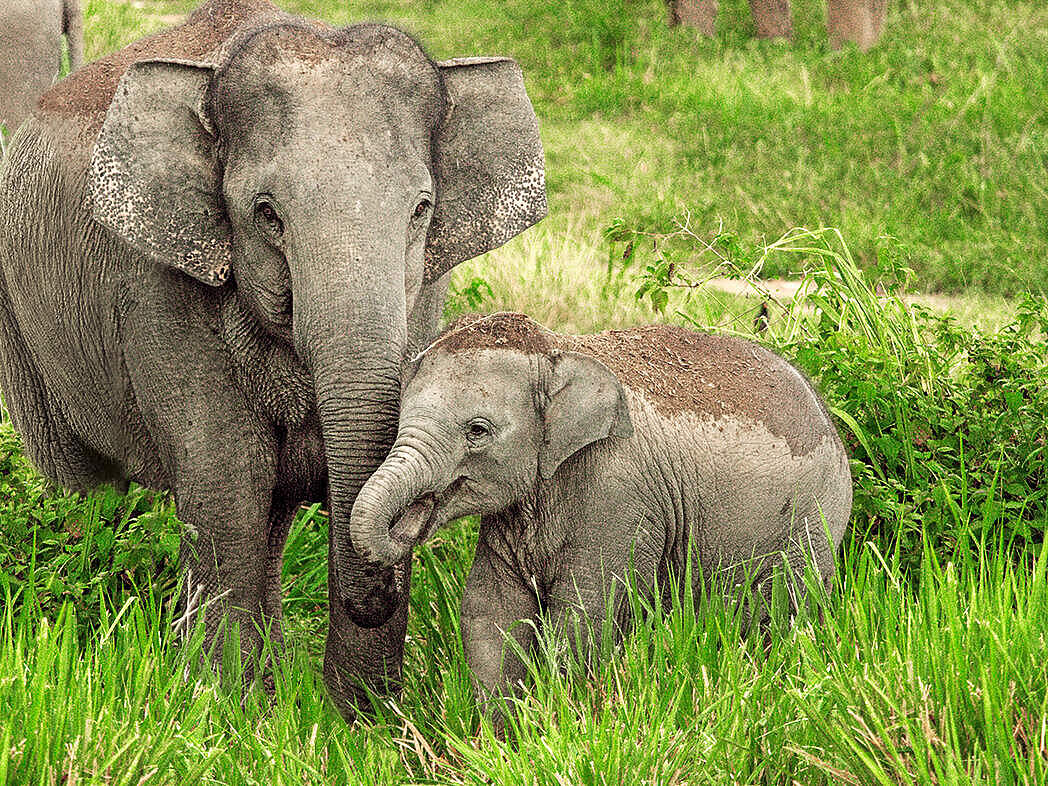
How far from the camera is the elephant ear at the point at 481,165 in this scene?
3945 mm

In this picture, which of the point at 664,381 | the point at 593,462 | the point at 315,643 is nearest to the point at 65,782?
the point at 593,462

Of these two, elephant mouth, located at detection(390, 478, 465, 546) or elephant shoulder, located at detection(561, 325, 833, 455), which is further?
elephant shoulder, located at detection(561, 325, 833, 455)

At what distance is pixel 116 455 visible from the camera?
4.55m

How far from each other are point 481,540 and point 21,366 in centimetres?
178

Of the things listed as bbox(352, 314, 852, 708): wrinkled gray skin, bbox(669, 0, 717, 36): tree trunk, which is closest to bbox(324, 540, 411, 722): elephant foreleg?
bbox(352, 314, 852, 708): wrinkled gray skin

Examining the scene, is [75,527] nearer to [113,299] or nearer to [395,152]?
[113,299]

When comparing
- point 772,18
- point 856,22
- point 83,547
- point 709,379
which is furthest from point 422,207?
point 772,18

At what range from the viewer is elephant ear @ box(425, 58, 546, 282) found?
12.9ft

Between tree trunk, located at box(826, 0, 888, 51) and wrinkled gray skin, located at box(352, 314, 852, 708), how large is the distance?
8.69 meters

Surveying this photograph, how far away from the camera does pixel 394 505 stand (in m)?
3.24

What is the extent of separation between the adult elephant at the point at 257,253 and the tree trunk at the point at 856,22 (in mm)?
8753

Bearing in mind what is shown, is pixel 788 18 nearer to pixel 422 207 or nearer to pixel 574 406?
pixel 422 207

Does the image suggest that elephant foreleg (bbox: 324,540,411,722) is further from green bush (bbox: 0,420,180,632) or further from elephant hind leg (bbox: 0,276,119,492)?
elephant hind leg (bbox: 0,276,119,492)

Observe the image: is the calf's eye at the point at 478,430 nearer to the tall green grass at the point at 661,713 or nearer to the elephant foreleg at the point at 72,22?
the tall green grass at the point at 661,713
